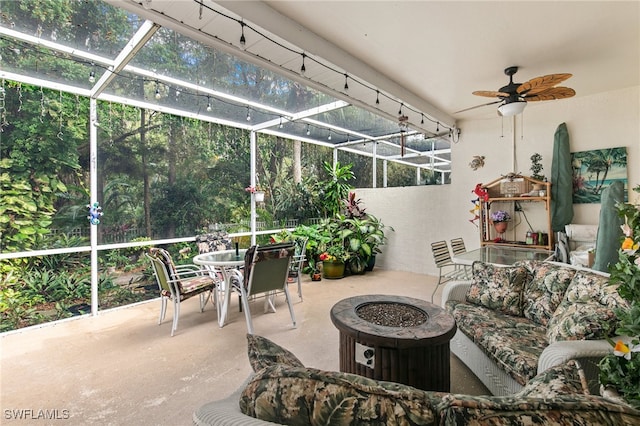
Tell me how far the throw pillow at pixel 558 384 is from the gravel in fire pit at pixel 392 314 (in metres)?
0.85

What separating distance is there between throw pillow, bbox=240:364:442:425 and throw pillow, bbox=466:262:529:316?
208 centimetres

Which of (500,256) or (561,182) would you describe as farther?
(561,182)

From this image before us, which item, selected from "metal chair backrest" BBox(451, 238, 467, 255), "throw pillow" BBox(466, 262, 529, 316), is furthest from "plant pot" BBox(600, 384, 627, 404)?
"metal chair backrest" BBox(451, 238, 467, 255)

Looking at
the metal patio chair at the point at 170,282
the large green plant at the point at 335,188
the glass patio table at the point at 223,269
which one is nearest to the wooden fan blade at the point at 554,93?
the glass patio table at the point at 223,269

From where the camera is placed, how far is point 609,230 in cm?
219

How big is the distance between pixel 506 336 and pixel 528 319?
0.50 metres

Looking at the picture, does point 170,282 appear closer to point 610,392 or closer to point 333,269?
point 333,269

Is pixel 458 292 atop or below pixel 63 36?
below

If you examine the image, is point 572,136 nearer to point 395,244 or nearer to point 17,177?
point 395,244

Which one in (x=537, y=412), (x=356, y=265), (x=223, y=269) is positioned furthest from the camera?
(x=356, y=265)

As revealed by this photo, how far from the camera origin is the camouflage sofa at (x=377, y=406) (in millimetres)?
688

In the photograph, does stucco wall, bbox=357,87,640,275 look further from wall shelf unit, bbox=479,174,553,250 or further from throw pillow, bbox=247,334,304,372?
throw pillow, bbox=247,334,304,372

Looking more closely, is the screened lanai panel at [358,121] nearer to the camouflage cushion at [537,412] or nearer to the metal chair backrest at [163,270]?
the metal chair backrest at [163,270]

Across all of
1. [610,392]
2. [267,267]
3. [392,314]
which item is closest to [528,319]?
[610,392]
